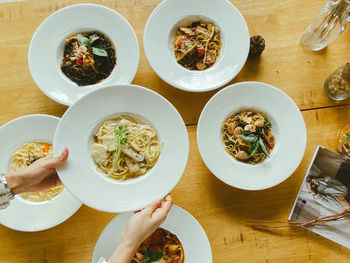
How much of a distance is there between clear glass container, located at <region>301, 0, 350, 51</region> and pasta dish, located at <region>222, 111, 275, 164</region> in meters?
0.72

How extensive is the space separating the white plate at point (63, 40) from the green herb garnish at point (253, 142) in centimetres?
88

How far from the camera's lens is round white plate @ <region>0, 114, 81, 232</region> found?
6.67ft

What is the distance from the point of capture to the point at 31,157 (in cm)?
209

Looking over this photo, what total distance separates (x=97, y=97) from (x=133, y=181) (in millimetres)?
558

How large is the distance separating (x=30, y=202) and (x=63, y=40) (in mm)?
1154

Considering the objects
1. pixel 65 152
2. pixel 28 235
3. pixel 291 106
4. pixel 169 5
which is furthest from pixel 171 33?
pixel 28 235

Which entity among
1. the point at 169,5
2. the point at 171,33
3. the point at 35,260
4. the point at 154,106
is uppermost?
the point at 169,5

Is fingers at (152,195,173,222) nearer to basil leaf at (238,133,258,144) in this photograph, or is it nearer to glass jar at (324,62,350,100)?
basil leaf at (238,133,258,144)

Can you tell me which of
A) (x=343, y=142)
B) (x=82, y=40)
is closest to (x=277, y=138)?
(x=343, y=142)

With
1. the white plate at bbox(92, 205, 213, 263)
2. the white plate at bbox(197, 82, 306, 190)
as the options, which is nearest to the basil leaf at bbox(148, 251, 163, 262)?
the white plate at bbox(92, 205, 213, 263)

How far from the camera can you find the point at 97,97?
1.77 m

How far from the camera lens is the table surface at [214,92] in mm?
2230

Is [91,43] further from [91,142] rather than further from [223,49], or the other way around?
[223,49]

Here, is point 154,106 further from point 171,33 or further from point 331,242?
point 331,242
